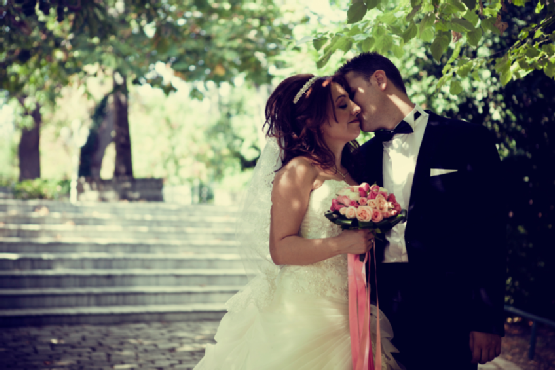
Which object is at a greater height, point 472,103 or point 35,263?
point 472,103

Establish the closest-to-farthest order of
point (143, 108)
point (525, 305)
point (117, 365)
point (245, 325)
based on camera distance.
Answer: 1. point (245, 325)
2. point (117, 365)
3. point (525, 305)
4. point (143, 108)

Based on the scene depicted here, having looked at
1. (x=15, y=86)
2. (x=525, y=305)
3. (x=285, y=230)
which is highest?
(x=15, y=86)

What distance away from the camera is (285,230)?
2830 mm

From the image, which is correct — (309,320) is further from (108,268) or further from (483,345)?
(108,268)

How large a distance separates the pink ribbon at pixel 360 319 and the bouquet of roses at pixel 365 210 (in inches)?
12.0

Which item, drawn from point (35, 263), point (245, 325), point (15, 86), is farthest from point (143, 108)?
point (245, 325)

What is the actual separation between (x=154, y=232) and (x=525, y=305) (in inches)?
307

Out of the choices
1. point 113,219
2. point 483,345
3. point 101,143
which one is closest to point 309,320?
point 483,345

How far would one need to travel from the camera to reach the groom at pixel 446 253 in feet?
8.92

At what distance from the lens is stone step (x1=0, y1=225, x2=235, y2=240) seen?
10820 mm

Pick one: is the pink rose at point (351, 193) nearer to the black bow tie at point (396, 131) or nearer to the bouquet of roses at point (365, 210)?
the bouquet of roses at point (365, 210)

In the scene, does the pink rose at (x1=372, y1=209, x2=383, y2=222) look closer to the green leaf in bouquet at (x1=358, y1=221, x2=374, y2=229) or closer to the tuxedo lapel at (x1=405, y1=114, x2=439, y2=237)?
the green leaf in bouquet at (x1=358, y1=221, x2=374, y2=229)

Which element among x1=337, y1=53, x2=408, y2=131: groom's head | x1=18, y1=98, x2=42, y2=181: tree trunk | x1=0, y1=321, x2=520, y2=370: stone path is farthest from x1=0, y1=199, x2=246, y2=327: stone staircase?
x1=18, y1=98, x2=42, y2=181: tree trunk

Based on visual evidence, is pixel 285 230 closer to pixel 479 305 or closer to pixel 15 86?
pixel 479 305
